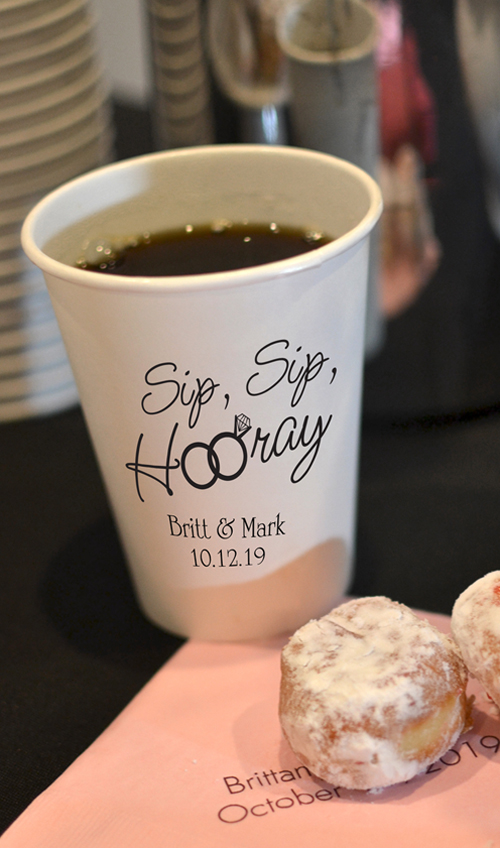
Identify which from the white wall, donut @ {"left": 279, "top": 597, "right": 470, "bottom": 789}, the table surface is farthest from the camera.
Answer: the white wall

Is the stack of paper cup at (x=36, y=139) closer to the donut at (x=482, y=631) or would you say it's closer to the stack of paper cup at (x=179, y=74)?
the stack of paper cup at (x=179, y=74)

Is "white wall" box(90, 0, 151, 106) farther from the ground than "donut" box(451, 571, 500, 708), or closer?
Answer: farther from the ground

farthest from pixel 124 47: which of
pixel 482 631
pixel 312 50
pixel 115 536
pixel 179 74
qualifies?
pixel 482 631

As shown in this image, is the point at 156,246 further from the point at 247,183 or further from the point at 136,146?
the point at 136,146

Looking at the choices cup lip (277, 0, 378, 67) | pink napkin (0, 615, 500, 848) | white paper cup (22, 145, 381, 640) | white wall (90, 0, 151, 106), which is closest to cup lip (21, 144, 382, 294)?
white paper cup (22, 145, 381, 640)

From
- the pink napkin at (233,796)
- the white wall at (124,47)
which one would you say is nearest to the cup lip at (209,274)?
the pink napkin at (233,796)

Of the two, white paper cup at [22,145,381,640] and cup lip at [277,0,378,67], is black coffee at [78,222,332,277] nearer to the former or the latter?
white paper cup at [22,145,381,640]

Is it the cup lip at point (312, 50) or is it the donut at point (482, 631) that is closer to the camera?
the donut at point (482, 631)

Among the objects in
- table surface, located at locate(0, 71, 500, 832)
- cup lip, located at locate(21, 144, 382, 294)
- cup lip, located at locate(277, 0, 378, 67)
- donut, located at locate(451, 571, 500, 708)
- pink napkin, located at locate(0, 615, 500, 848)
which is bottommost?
table surface, located at locate(0, 71, 500, 832)
